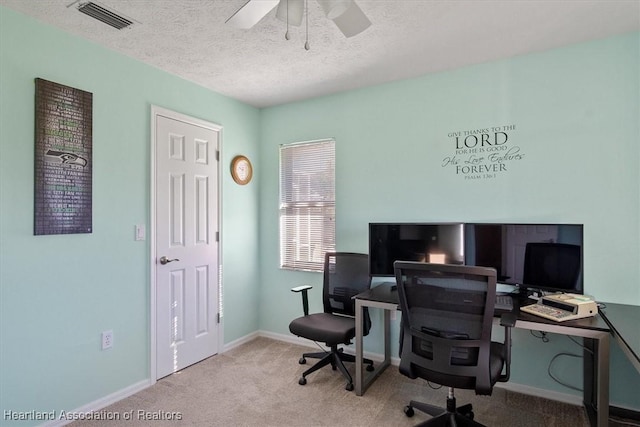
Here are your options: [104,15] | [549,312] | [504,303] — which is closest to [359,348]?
[504,303]

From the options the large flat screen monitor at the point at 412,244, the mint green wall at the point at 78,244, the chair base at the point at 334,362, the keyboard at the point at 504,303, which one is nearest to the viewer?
the mint green wall at the point at 78,244

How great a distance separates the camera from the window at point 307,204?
11.6ft

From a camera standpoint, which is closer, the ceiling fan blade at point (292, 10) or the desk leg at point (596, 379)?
the ceiling fan blade at point (292, 10)

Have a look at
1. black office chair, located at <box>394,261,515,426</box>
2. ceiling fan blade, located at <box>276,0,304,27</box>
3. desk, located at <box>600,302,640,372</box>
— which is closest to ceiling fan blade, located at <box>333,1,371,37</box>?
ceiling fan blade, located at <box>276,0,304,27</box>

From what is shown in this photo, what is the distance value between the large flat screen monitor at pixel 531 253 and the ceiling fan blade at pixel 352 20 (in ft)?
5.44

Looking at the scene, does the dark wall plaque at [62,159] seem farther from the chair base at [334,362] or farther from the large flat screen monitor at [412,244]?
the large flat screen monitor at [412,244]

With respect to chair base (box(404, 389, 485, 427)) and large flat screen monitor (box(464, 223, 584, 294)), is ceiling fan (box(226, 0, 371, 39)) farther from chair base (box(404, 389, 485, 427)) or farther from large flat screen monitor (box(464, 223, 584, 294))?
chair base (box(404, 389, 485, 427))

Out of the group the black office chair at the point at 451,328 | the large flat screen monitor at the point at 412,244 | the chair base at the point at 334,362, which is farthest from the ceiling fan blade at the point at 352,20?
the chair base at the point at 334,362

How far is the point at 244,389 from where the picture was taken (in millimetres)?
2734

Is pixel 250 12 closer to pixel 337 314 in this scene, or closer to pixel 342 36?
pixel 342 36

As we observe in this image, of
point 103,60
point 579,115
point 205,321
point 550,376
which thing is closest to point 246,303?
point 205,321

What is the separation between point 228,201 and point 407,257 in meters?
1.88

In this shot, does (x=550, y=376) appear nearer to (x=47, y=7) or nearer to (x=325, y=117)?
(x=325, y=117)

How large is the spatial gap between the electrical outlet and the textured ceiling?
2090 mm
